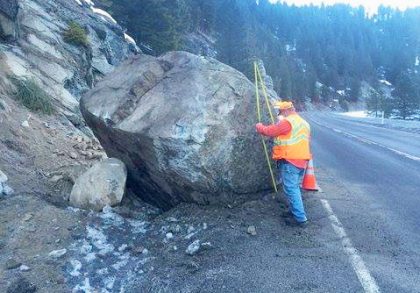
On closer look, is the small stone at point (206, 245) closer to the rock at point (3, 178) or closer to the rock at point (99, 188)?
the rock at point (99, 188)

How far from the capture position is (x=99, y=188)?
23.6 feet

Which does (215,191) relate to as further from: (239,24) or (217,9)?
(217,9)

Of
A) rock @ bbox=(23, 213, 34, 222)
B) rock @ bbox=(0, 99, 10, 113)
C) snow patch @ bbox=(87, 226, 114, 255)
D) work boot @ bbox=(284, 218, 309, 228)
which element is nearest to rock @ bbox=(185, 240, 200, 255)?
snow patch @ bbox=(87, 226, 114, 255)

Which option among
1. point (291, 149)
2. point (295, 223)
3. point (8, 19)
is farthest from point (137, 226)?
point (8, 19)

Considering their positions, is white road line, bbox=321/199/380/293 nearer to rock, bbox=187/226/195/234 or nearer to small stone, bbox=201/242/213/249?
small stone, bbox=201/242/213/249

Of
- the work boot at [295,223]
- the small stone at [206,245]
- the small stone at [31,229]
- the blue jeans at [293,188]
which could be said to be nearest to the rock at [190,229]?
the small stone at [206,245]

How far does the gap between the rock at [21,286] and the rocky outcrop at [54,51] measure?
A: 24.7ft

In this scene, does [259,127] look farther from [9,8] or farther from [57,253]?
[9,8]

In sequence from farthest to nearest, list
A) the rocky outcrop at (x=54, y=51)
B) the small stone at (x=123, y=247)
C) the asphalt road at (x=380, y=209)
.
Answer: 1. the rocky outcrop at (x=54, y=51)
2. the small stone at (x=123, y=247)
3. the asphalt road at (x=380, y=209)

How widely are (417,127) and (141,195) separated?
25.4m

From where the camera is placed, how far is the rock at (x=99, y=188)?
7.18 meters

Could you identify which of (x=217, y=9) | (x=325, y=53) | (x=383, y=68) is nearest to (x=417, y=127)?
(x=217, y=9)

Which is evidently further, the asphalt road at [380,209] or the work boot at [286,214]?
the work boot at [286,214]

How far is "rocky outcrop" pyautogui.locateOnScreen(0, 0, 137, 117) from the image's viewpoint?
12109 mm
